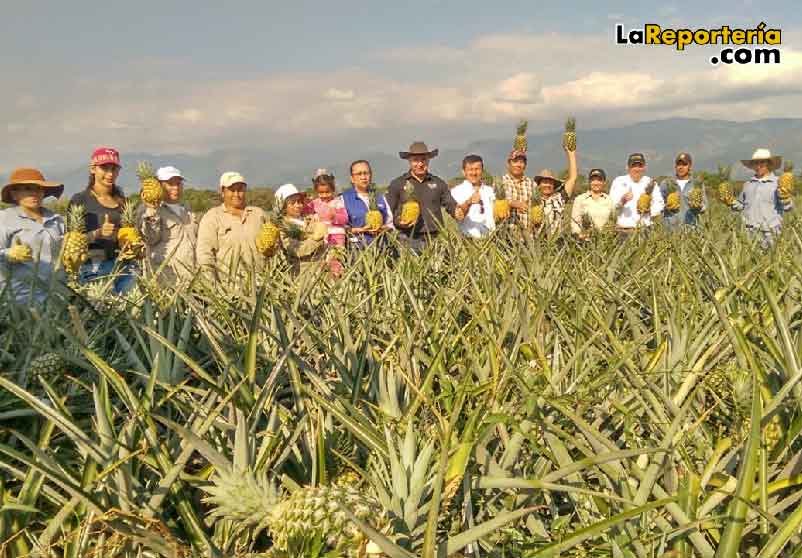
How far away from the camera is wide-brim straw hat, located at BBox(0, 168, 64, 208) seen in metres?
4.05

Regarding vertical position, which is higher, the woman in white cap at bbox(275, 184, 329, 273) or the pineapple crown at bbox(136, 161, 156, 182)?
the pineapple crown at bbox(136, 161, 156, 182)

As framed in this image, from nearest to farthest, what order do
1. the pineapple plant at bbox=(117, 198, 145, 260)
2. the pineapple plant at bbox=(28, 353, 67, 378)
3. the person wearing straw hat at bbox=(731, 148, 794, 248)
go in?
the pineapple plant at bbox=(28, 353, 67, 378)
the pineapple plant at bbox=(117, 198, 145, 260)
the person wearing straw hat at bbox=(731, 148, 794, 248)

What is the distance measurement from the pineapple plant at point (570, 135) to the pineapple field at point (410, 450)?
14.2 feet

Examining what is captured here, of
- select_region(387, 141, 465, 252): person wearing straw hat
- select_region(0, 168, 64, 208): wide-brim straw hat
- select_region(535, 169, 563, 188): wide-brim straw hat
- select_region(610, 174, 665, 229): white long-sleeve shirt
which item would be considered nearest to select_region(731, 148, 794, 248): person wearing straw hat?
select_region(610, 174, 665, 229): white long-sleeve shirt

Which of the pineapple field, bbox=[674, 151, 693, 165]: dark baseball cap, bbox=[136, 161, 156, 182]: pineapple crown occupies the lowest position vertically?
the pineapple field

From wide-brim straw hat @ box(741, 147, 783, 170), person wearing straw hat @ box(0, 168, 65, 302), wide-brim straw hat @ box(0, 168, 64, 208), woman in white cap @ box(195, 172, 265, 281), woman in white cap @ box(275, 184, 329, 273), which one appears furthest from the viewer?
wide-brim straw hat @ box(741, 147, 783, 170)

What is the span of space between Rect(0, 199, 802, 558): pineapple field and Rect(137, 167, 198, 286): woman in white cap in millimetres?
2608

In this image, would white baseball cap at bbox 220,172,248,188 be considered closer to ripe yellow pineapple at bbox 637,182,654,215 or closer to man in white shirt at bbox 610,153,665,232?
ripe yellow pineapple at bbox 637,182,654,215

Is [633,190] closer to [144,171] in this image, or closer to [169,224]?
[169,224]

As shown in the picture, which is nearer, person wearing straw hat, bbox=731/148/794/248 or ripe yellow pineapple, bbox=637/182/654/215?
ripe yellow pineapple, bbox=637/182/654/215

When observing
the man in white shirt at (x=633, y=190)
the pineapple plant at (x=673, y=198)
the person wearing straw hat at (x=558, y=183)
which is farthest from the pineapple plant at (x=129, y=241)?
the man in white shirt at (x=633, y=190)

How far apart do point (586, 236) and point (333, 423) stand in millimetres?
2987

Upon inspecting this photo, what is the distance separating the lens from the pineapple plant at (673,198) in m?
6.20

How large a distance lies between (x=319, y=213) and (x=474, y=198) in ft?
4.54
